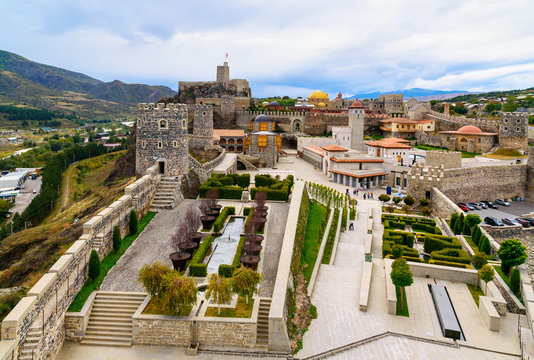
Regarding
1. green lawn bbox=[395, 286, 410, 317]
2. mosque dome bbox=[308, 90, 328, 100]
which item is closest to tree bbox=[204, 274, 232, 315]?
green lawn bbox=[395, 286, 410, 317]

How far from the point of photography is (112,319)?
11.1 metres

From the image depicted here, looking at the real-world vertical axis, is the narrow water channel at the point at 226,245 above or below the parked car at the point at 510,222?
above

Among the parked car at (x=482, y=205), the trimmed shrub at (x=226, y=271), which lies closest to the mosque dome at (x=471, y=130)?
the parked car at (x=482, y=205)

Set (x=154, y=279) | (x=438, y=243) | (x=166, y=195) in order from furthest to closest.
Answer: (x=166, y=195) → (x=438, y=243) → (x=154, y=279)

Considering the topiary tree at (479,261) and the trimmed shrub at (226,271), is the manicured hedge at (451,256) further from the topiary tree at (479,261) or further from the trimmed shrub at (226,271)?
the trimmed shrub at (226,271)

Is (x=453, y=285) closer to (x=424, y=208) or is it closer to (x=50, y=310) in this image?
(x=424, y=208)

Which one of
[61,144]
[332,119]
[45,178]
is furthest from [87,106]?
[332,119]

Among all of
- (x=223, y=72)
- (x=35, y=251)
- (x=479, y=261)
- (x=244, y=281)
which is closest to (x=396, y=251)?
(x=479, y=261)

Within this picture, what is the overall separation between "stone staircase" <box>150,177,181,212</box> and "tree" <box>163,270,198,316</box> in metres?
9.42

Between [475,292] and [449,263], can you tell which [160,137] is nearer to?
[449,263]

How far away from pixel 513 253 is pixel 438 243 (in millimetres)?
3257

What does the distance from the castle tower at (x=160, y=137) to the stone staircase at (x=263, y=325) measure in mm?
11915

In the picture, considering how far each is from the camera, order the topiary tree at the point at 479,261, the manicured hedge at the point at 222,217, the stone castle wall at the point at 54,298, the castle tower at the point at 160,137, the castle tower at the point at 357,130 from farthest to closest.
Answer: the castle tower at the point at 357,130, the castle tower at the point at 160,137, the manicured hedge at the point at 222,217, the topiary tree at the point at 479,261, the stone castle wall at the point at 54,298

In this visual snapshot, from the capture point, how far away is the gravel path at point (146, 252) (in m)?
12.5
